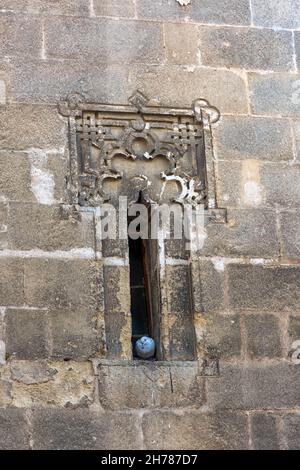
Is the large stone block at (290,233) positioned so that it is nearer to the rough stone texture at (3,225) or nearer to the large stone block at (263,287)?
the large stone block at (263,287)

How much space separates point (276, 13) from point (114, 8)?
3.29 ft

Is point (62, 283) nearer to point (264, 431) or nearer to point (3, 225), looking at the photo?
point (3, 225)

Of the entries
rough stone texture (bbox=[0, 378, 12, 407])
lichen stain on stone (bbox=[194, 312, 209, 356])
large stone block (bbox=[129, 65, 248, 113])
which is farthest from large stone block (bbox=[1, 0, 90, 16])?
rough stone texture (bbox=[0, 378, 12, 407])

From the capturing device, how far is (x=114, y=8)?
8.08 meters

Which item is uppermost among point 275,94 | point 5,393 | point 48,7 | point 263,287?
point 48,7

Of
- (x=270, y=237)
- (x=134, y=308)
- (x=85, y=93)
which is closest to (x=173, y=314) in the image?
(x=134, y=308)

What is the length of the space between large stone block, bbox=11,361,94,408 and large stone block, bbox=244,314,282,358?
0.90 meters

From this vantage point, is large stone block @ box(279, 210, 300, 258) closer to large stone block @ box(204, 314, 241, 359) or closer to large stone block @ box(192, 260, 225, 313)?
large stone block @ box(192, 260, 225, 313)

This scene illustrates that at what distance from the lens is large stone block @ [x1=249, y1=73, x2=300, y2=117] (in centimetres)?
805

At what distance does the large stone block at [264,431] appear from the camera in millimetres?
7176

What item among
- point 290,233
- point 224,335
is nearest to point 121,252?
point 224,335

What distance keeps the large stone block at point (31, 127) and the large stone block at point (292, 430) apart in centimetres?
197

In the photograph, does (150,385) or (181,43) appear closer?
(150,385)

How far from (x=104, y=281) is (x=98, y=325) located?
0.28 metres
